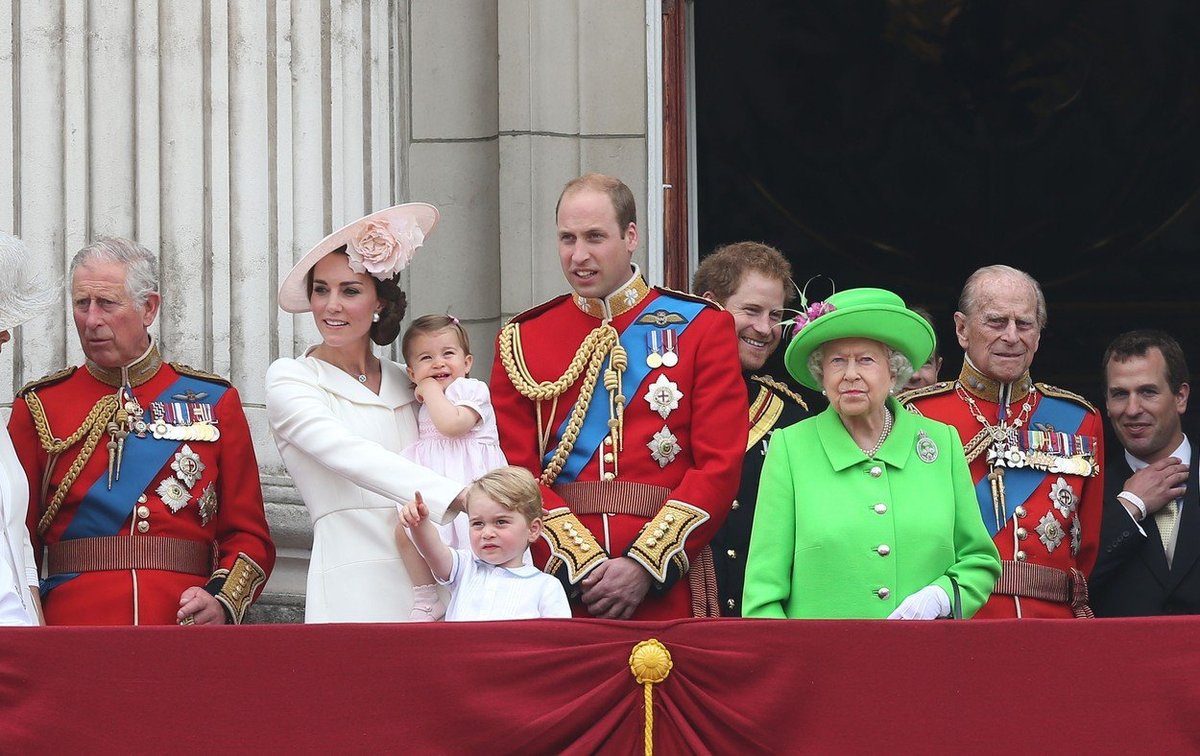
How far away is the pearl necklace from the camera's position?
199 inches

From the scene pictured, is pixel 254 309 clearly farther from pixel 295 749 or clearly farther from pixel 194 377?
pixel 295 749

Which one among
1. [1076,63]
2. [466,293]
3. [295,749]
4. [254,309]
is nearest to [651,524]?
[295,749]

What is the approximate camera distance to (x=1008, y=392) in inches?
226

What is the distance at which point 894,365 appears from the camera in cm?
511

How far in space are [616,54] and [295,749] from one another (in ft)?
11.1

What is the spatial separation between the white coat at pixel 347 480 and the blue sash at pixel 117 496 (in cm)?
34

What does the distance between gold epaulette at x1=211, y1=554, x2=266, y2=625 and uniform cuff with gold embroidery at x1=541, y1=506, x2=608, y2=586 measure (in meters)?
0.78

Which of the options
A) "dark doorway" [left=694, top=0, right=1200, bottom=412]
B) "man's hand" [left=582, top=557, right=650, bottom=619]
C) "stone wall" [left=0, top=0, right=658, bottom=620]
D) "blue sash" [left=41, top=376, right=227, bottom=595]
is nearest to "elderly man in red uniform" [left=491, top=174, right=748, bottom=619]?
"man's hand" [left=582, top=557, right=650, bottom=619]

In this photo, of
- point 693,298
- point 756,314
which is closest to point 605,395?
point 693,298

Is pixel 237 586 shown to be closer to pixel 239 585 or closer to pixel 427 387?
pixel 239 585

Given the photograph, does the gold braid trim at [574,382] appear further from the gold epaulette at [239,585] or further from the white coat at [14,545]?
the white coat at [14,545]

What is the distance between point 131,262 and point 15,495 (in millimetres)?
806

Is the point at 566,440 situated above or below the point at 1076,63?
below

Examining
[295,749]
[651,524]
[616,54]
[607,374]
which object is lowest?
[295,749]
